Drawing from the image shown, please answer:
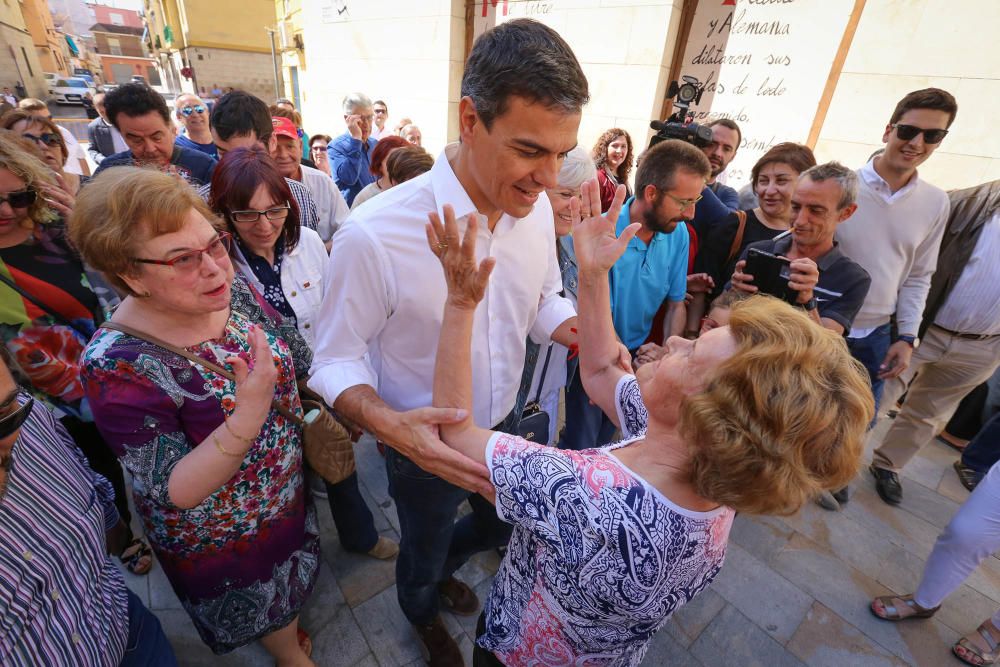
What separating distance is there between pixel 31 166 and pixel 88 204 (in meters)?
1.06

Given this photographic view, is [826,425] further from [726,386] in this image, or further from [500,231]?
[500,231]

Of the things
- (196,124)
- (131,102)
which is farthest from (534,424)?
(196,124)

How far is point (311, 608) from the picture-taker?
230 centimetres

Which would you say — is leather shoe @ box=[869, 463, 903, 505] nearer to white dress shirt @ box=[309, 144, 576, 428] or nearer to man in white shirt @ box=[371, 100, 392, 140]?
white dress shirt @ box=[309, 144, 576, 428]

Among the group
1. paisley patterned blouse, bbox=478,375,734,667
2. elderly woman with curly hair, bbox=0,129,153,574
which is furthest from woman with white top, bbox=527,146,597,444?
elderly woman with curly hair, bbox=0,129,153,574

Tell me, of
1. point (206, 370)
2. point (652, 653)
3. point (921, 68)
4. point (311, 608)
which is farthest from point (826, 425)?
point (921, 68)

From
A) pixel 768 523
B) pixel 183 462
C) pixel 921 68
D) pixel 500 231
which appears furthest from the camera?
pixel 921 68

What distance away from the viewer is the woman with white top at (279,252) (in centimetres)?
217

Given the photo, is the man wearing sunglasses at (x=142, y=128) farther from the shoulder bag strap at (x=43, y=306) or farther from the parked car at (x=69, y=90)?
the parked car at (x=69, y=90)

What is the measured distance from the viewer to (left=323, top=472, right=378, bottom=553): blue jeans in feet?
7.84

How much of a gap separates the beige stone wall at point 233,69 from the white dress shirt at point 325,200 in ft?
102

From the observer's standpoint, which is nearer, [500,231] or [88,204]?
[88,204]

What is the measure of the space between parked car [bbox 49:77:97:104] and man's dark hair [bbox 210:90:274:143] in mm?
29852

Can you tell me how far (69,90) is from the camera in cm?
2861
